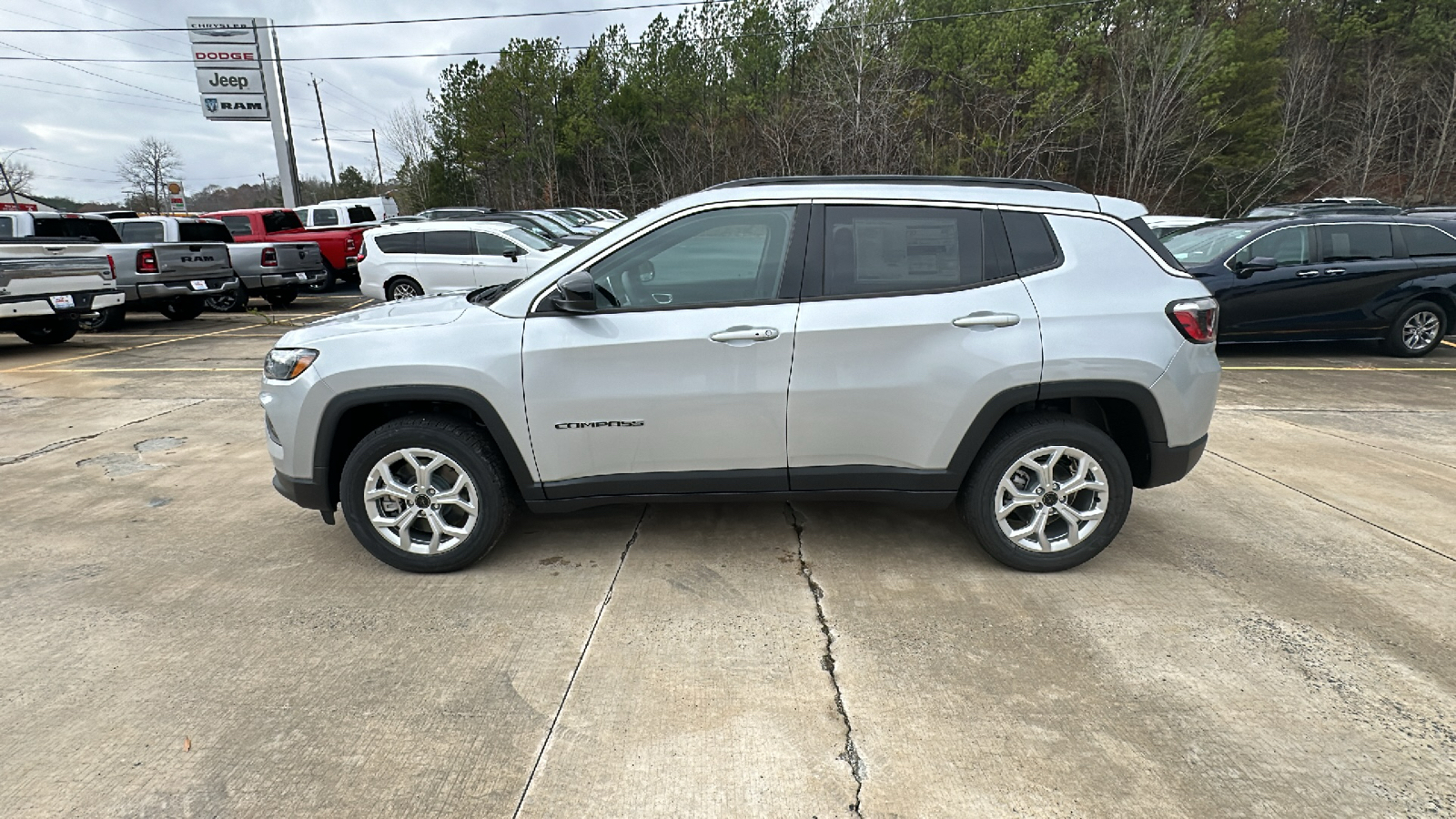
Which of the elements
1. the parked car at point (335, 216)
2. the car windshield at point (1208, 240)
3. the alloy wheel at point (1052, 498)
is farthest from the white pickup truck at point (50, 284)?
the car windshield at point (1208, 240)

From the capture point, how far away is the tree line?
2494 centimetres

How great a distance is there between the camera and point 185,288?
1227 centimetres

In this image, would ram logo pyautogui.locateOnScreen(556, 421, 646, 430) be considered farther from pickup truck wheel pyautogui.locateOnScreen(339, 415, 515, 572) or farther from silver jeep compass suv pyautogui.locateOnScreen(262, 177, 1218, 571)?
pickup truck wheel pyautogui.locateOnScreen(339, 415, 515, 572)

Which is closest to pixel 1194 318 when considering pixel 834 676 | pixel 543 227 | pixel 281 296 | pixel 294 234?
pixel 834 676

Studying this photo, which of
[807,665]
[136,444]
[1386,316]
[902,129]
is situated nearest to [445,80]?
[902,129]

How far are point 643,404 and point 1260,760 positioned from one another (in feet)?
8.25

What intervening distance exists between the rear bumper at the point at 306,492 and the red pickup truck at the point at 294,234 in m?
14.2

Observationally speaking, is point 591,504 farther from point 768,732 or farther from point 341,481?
point 768,732

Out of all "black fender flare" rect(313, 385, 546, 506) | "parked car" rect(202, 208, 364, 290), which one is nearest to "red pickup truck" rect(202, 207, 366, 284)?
"parked car" rect(202, 208, 364, 290)

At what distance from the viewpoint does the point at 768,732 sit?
2.49 metres

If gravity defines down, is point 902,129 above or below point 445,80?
below

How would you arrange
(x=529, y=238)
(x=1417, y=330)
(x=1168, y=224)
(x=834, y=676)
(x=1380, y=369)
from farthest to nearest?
(x=529, y=238) < (x=1168, y=224) < (x=1417, y=330) < (x=1380, y=369) < (x=834, y=676)

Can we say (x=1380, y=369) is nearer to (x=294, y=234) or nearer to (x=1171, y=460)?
(x=1171, y=460)

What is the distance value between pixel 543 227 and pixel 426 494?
12.6 m
